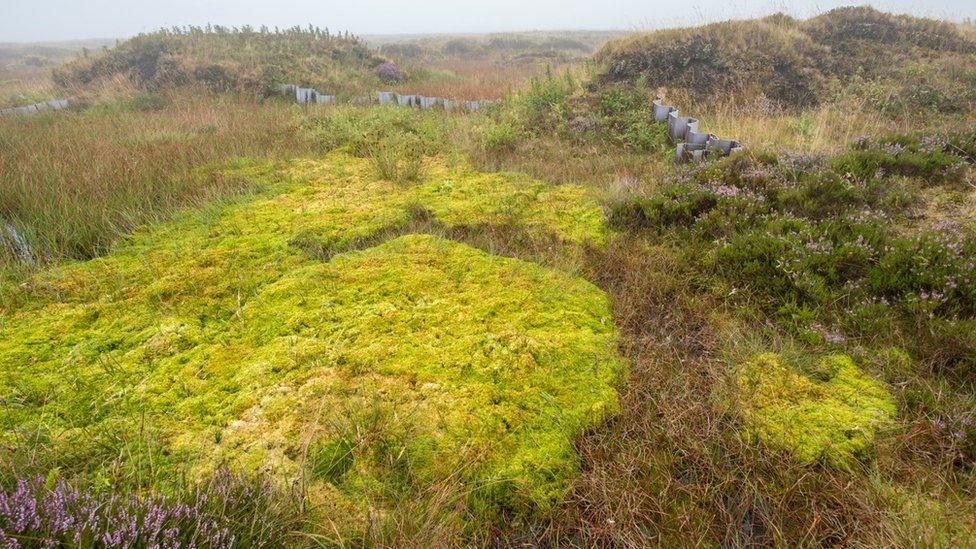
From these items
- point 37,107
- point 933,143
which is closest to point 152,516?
point 933,143

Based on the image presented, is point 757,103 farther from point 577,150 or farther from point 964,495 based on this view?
point 964,495

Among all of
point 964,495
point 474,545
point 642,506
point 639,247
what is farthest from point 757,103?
point 474,545

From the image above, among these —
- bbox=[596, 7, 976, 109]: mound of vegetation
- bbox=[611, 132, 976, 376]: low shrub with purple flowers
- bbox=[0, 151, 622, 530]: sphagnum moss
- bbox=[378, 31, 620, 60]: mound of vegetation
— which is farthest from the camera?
bbox=[378, 31, 620, 60]: mound of vegetation

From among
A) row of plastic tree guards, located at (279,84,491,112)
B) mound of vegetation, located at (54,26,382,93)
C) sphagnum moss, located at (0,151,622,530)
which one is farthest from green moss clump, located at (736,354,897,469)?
mound of vegetation, located at (54,26,382,93)

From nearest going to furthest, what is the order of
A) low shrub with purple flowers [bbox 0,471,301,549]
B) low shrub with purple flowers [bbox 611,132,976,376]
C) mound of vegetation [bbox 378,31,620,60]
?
1. low shrub with purple flowers [bbox 0,471,301,549]
2. low shrub with purple flowers [bbox 611,132,976,376]
3. mound of vegetation [bbox 378,31,620,60]

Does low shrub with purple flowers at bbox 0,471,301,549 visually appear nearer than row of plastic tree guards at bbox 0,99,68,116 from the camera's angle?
Yes

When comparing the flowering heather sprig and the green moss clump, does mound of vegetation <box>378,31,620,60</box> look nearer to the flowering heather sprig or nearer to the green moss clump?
the flowering heather sprig

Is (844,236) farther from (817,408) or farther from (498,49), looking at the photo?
(498,49)
